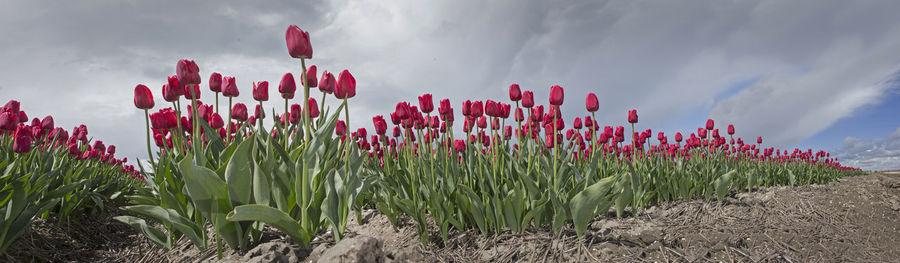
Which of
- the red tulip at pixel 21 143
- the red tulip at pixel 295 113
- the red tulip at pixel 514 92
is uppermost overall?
the red tulip at pixel 514 92

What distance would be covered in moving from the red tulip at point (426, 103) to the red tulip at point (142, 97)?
1889mm

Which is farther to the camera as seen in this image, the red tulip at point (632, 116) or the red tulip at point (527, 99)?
the red tulip at point (632, 116)

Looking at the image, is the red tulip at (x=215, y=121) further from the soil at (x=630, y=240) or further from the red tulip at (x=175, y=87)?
the soil at (x=630, y=240)

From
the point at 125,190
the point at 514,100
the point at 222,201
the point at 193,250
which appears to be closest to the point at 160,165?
the point at 193,250

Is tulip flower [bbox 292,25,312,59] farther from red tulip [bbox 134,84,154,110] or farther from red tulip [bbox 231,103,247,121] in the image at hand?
red tulip [bbox 231,103,247,121]

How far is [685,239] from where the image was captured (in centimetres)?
373

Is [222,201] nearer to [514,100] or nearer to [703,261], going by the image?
[514,100]

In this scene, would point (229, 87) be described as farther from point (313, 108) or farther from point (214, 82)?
point (313, 108)

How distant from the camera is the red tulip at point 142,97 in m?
3.25

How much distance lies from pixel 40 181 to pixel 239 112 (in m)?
1.85

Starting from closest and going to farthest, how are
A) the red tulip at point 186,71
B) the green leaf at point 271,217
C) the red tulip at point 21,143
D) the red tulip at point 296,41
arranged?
the green leaf at point 271,217, the red tulip at point 296,41, the red tulip at point 186,71, the red tulip at point 21,143

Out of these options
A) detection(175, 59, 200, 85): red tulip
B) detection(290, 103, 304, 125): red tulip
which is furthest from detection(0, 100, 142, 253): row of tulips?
detection(290, 103, 304, 125): red tulip

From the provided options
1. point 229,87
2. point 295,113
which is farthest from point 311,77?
point 295,113

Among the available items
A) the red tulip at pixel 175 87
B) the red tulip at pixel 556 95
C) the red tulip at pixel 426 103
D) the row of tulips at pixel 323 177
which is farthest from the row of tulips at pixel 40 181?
the red tulip at pixel 556 95
